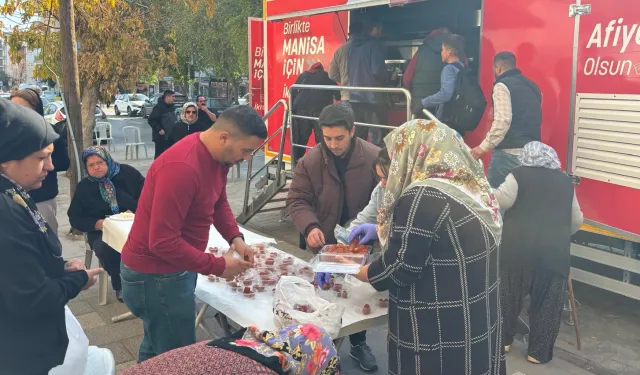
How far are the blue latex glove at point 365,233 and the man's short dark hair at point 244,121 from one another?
1.02 metres

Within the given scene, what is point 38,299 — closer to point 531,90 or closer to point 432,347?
point 432,347

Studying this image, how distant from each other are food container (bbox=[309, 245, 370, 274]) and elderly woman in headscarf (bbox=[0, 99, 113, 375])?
3.84 feet

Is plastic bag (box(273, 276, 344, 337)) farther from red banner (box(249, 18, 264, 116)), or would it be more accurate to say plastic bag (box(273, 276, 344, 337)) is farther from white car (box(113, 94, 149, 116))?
white car (box(113, 94, 149, 116))

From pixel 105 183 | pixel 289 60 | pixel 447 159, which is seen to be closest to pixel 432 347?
pixel 447 159

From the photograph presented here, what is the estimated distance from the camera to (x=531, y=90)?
466 cm

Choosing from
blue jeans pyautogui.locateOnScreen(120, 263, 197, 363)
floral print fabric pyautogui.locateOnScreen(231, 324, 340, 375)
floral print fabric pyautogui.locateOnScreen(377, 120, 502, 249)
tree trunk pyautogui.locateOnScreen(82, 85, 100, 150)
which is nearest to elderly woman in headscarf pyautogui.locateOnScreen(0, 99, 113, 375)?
blue jeans pyautogui.locateOnScreen(120, 263, 197, 363)

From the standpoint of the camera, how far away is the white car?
33.2 m

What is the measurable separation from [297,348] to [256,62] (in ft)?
25.9

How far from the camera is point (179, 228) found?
8.29ft

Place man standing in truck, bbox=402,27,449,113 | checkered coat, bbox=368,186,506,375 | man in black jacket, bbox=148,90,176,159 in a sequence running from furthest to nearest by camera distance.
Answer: man in black jacket, bbox=148,90,176,159 < man standing in truck, bbox=402,27,449,113 < checkered coat, bbox=368,186,506,375

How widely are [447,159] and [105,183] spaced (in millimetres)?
3458

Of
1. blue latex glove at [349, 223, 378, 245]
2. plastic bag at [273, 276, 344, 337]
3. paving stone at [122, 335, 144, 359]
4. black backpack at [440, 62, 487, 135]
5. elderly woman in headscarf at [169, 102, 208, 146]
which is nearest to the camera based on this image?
plastic bag at [273, 276, 344, 337]

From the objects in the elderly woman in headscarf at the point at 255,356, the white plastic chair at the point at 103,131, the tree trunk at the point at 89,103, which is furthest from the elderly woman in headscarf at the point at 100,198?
the white plastic chair at the point at 103,131

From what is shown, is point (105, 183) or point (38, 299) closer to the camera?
point (38, 299)
